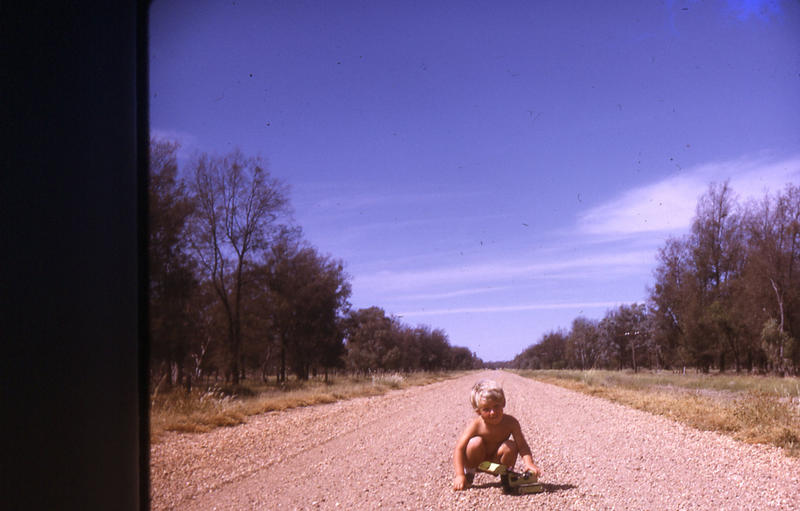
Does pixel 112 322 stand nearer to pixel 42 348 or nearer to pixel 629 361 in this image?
pixel 42 348

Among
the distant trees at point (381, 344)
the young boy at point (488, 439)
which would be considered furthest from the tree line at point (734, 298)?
the distant trees at point (381, 344)

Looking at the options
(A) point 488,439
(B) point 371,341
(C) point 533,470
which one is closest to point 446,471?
(A) point 488,439

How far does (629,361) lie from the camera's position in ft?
122

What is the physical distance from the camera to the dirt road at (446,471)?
120 inches

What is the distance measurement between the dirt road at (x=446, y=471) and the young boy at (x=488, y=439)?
→ 16cm

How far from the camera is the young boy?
10.2 ft

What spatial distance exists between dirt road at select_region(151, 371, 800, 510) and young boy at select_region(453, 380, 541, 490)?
0.53 ft

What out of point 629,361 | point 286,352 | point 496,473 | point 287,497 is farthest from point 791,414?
point 629,361

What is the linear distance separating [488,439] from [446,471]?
737 mm

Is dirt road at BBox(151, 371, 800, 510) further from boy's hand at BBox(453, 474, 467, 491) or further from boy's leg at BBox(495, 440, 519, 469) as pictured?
boy's leg at BBox(495, 440, 519, 469)

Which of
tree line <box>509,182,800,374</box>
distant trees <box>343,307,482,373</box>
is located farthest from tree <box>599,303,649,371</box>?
distant trees <box>343,307,482,373</box>

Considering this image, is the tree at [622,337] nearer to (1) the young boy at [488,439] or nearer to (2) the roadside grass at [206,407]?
(2) the roadside grass at [206,407]

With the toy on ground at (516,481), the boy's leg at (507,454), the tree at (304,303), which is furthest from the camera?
the tree at (304,303)

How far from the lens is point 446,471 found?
3738 millimetres
